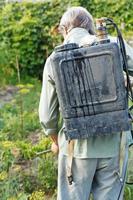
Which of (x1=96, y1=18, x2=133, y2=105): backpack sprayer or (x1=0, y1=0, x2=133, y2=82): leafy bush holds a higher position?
(x1=96, y1=18, x2=133, y2=105): backpack sprayer

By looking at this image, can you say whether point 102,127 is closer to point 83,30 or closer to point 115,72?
point 115,72

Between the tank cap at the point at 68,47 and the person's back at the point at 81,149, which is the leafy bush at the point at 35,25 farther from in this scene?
the tank cap at the point at 68,47

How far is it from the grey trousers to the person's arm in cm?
23

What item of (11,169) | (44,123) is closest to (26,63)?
(11,169)

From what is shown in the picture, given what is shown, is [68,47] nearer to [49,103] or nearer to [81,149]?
[49,103]

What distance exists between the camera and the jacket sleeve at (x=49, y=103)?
4.03 meters

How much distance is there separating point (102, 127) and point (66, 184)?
65cm

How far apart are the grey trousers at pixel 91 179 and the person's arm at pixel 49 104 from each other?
229 millimetres

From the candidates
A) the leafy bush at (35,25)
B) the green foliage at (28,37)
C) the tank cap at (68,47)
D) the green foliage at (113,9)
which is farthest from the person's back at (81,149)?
the green foliage at (113,9)

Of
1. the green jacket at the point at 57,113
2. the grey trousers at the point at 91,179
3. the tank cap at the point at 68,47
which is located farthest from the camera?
the grey trousers at the point at 91,179

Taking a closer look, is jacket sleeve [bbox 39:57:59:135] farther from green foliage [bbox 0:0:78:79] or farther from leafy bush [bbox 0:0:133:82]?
green foliage [bbox 0:0:78:79]

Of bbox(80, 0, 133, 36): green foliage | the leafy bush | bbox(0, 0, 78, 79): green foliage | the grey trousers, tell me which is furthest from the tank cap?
bbox(80, 0, 133, 36): green foliage

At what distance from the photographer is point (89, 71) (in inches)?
147

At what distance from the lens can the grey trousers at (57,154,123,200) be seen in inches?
164
